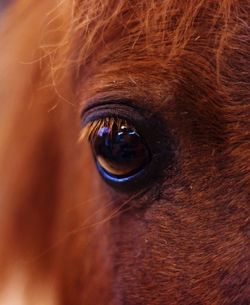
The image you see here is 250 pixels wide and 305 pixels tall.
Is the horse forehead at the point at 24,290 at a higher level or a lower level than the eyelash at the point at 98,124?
higher

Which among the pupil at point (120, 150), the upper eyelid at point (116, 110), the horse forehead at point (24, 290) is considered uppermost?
the horse forehead at point (24, 290)

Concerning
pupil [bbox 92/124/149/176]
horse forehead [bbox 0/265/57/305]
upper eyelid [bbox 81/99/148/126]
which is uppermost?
horse forehead [bbox 0/265/57/305]

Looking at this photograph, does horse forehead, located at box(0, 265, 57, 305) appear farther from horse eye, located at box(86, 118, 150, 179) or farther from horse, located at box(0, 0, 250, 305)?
horse eye, located at box(86, 118, 150, 179)

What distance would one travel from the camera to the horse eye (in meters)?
0.90

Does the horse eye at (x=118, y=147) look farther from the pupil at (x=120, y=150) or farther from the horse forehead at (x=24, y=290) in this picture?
the horse forehead at (x=24, y=290)

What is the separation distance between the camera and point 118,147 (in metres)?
0.92

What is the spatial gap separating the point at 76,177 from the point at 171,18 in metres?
0.64

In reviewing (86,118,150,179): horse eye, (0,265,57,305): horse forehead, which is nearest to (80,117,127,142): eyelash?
(86,118,150,179): horse eye

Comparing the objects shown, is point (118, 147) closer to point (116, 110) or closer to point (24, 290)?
point (116, 110)

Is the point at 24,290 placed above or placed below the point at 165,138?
above

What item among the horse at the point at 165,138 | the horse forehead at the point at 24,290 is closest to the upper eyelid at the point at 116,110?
the horse at the point at 165,138

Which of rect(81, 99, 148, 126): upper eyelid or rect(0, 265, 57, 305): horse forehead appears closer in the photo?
rect(81, 99, 148, 126): upper eyelid

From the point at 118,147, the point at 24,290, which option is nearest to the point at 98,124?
the point at 118,147

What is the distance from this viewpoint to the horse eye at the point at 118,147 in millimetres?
896
